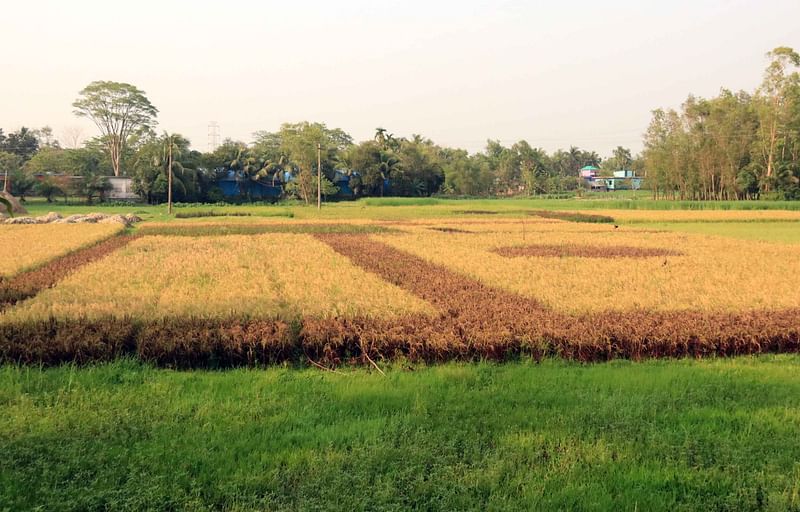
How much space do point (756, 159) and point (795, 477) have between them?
224 ft

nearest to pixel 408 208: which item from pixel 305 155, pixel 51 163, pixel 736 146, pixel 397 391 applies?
pixel 305 155

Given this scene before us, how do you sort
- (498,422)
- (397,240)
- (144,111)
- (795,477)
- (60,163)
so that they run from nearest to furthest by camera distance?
1. (795,477)
2. (498,422)
3. (397,240)
4. (60,163)
5. (144,111)

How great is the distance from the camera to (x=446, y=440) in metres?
4.68

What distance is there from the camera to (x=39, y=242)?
69.7 feet

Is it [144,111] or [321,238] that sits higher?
[144,111]

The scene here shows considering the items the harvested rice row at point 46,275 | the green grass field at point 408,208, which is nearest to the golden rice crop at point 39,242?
the harvested rice row at point 46,275

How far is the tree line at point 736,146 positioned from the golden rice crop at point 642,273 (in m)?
45.0

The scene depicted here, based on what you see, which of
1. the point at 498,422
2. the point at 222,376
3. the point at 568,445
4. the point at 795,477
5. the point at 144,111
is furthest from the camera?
the point at 144,111

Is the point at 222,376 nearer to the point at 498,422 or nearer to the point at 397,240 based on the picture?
the point at 498,422

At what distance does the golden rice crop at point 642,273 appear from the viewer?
1022 centimetres

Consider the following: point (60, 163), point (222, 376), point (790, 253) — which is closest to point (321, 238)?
point (790, 253)

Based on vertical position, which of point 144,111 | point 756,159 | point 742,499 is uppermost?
point 144,111

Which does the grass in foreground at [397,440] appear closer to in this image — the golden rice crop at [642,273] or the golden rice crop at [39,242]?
the golden rice crop at [642,273]

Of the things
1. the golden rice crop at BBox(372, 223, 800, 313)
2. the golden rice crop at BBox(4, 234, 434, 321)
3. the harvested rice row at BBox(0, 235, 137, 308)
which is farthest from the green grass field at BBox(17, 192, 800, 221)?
the golden rice crop at BBox(4, 234, 434, 321)
